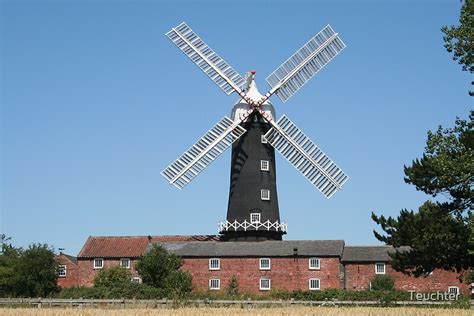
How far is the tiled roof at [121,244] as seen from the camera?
60844 mm

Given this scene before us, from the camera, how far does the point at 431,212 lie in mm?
36438

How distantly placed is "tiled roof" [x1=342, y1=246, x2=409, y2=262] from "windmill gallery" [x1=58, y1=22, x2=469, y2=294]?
0.22ft

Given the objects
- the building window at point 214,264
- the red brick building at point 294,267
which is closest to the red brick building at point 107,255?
the red brick building at point 294,267

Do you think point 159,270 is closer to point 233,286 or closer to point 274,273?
point 233,286

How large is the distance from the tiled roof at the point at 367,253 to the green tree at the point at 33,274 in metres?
19.4

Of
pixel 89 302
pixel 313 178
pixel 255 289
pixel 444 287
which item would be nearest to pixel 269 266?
pixel 255 289

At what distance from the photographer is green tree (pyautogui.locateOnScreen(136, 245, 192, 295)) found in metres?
54.9

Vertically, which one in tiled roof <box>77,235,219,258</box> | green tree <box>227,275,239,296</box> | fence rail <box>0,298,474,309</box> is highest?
tiled roof <box>77,235,219,258</box>

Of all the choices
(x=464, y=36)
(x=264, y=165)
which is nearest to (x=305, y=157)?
(x=264, y=165)

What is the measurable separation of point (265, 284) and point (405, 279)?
9.15 m

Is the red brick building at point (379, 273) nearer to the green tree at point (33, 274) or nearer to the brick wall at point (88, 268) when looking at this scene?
the brick wall at point (88, 268)

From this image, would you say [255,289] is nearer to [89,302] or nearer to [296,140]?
[296,140]

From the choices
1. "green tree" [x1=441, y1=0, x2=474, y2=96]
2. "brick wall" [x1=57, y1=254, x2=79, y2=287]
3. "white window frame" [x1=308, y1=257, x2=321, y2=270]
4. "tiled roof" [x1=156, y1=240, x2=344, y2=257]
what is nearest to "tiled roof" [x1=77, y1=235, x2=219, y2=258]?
"brick wall" [x1=57, y1=254, x2=79, y2=287]

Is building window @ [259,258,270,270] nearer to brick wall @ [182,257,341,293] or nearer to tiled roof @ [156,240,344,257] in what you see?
brick wall @ [182,257,341,293]
